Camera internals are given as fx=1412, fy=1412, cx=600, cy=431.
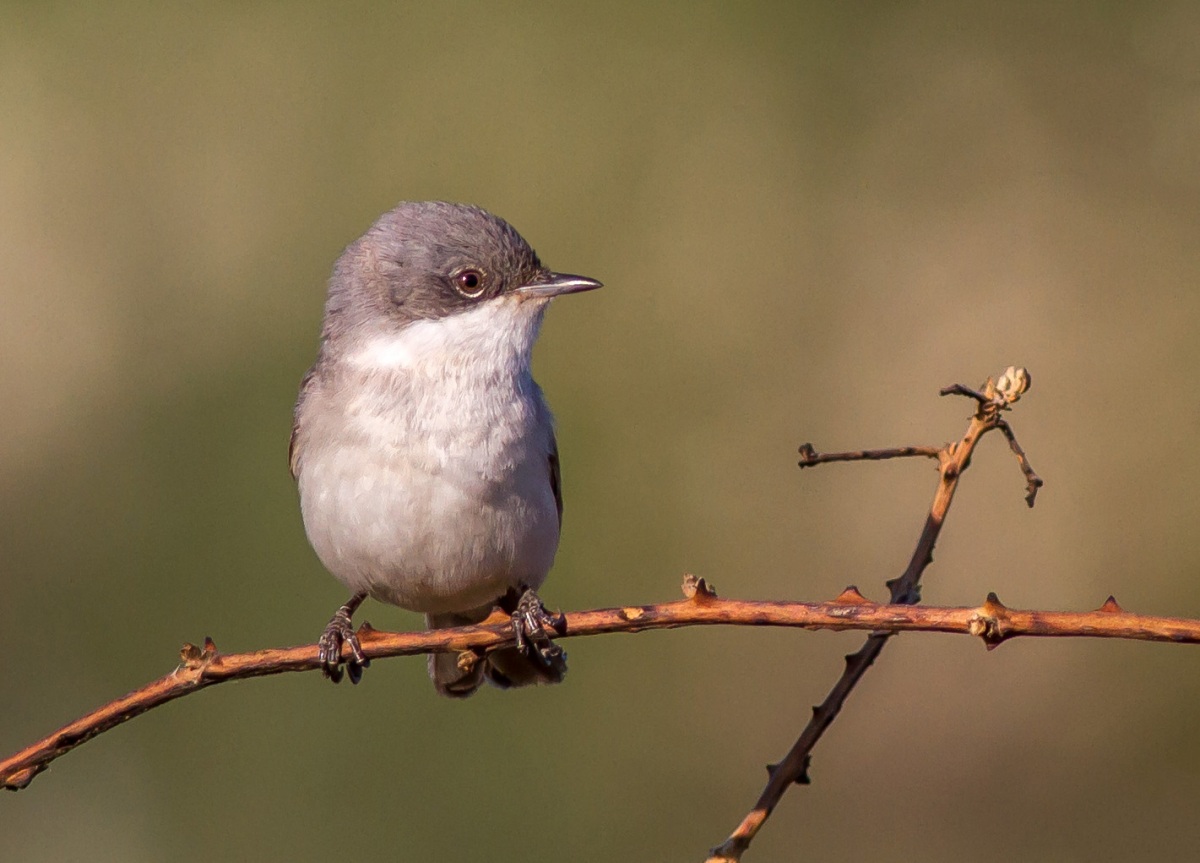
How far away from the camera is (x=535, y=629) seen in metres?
3.38

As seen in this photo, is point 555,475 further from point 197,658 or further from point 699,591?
point 699,591

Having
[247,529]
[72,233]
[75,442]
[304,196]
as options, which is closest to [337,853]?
[247,529]

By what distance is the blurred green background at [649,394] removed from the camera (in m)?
6.25

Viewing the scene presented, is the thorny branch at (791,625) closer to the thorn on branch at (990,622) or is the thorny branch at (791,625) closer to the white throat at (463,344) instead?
the thorn on branch at (990,622)

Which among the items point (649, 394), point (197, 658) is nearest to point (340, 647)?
Result: point (197, 658)

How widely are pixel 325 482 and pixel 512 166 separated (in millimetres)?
3669

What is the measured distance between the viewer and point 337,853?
586cm

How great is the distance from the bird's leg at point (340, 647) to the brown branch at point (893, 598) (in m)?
0.77

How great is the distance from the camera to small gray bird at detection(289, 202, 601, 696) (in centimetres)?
408

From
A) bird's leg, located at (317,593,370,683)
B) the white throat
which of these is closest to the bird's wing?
the white throat

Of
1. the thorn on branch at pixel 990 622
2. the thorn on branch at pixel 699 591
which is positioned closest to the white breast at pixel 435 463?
the thorn on branch at pixel 699 591

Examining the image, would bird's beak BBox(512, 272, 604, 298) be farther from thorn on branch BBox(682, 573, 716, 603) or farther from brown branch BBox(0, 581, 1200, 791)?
thorn on branch BBox(682, 573, 716, 603)

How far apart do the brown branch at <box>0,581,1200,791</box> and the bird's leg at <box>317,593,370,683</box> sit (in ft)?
0.31

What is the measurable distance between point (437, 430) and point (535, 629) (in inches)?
35.4
